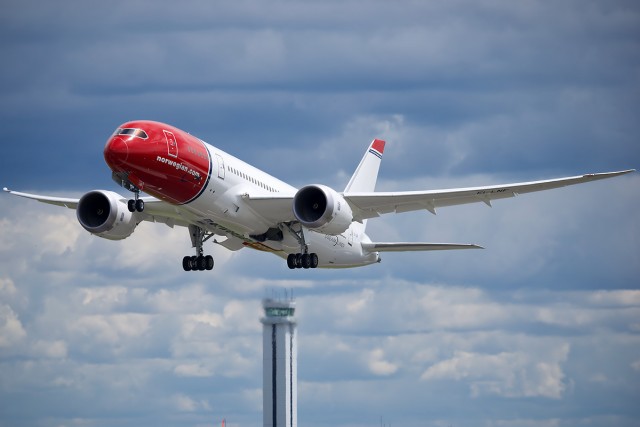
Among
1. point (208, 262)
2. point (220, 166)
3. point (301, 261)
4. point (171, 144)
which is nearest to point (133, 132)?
point (171, 144)

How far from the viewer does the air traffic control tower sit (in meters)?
168

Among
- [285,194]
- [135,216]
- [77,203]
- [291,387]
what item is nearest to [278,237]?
[285,194]

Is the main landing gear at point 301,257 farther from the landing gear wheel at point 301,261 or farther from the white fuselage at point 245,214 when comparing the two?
the white fuselage at point 245,214

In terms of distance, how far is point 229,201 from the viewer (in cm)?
6988

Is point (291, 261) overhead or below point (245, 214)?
below

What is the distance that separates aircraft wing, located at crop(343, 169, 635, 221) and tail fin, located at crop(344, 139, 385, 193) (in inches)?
523

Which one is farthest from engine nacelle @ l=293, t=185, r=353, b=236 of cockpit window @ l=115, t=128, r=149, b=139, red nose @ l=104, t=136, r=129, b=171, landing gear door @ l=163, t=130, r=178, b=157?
red nose @ l=104, t=136, r=129, b=171

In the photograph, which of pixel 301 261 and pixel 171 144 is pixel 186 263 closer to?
pixel 301 261

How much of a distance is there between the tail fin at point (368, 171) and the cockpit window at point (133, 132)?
26158mm

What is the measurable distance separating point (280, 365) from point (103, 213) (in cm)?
9924

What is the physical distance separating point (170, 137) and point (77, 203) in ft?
52.9

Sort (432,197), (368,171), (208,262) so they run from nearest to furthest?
(432,197) < (208,262) < (368,171)

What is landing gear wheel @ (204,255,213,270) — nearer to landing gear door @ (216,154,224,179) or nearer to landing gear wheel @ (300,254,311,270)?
landing gear wheel @ (300,254,311,270)

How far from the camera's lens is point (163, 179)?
65562mm
